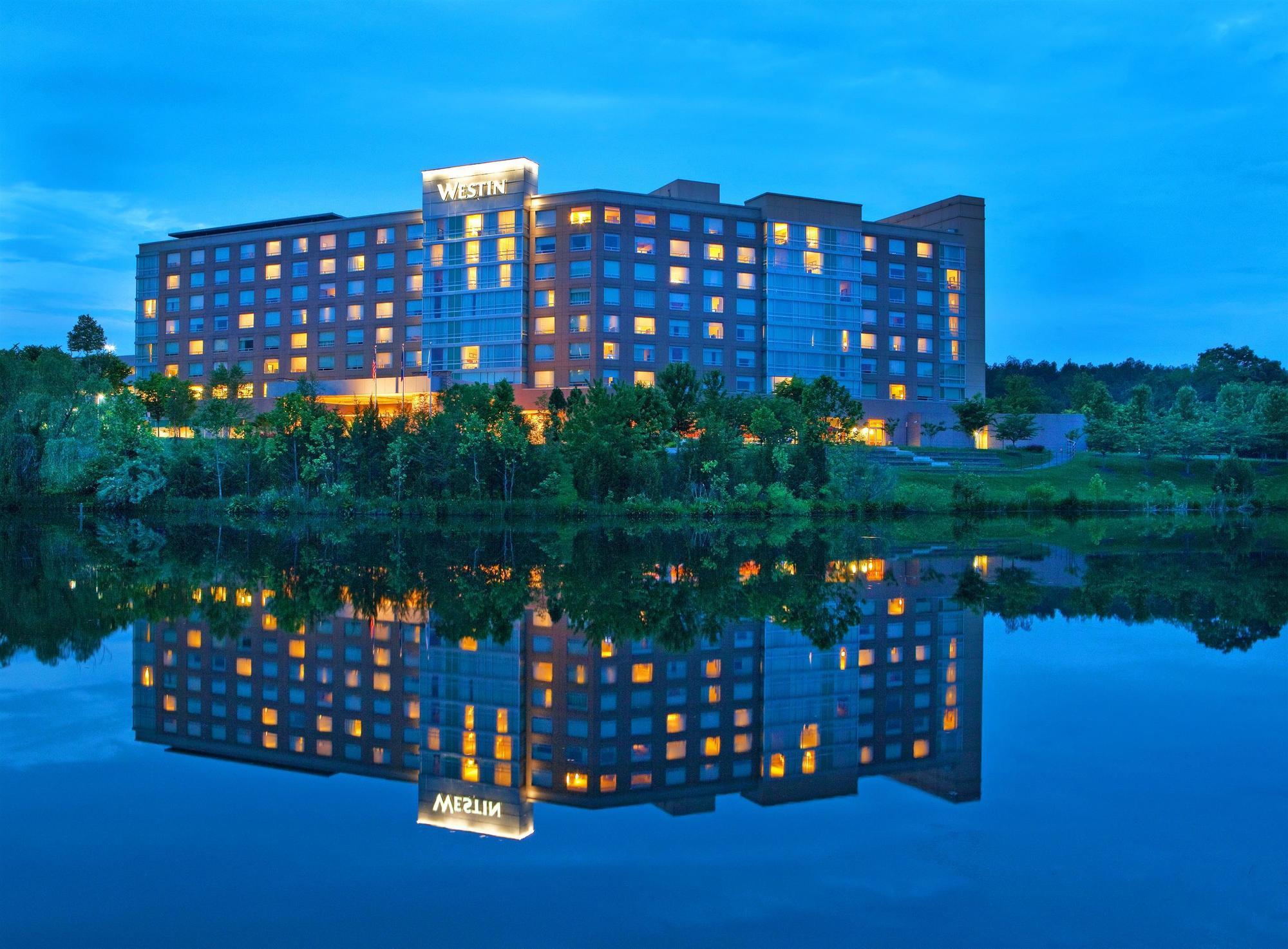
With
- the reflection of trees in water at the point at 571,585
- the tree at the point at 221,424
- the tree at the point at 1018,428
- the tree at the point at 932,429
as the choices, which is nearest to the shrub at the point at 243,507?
the tree at the point at 221,424

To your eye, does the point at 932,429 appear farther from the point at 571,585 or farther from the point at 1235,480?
the point at 571,585

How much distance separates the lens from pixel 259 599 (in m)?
23.2

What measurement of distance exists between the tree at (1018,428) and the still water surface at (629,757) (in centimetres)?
7845

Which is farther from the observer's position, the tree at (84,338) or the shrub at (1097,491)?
the tree at (84,338)

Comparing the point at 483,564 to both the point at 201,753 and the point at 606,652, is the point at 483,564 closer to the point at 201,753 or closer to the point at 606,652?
the point at 606,652

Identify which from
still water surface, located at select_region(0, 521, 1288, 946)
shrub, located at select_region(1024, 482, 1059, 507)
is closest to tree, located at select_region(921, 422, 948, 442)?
shrub, located at select_region(1024, 482, 1059, 507)

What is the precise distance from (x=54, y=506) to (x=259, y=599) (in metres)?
45.6

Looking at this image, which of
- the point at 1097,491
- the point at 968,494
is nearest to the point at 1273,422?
the point at 1097,491

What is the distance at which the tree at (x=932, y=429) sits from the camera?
105 meters

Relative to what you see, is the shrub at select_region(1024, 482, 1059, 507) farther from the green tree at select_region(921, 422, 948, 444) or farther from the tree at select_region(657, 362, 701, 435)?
the green tree at select_region(921, 422, 948, 444)

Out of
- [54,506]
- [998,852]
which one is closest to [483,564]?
[998,852]

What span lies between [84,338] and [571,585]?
130 meters

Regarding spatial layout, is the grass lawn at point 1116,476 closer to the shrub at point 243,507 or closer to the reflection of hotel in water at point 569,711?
the shrub at point 243,507

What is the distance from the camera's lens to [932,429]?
4134 inches
